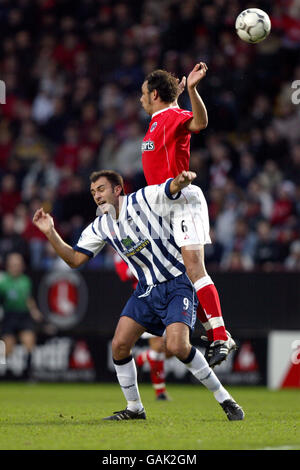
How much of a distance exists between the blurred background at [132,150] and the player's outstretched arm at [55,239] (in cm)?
716

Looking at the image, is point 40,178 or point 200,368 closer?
point 200,368

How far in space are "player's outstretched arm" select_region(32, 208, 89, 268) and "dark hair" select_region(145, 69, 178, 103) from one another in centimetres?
148

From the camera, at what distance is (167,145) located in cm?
753

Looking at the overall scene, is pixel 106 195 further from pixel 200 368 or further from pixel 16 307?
pixel 16 307

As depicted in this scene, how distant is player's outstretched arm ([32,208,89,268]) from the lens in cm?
705

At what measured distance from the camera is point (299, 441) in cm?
585

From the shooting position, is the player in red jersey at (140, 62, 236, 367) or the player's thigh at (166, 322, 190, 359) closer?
the player's thigh at (166, 322, 190, 359)

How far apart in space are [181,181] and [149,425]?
187 cm

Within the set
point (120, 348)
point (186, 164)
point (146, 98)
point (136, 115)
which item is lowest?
point (120, 348)

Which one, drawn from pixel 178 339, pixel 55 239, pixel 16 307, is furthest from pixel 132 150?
pixel 178 339

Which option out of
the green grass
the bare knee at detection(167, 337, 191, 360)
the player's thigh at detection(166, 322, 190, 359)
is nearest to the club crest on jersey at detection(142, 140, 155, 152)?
the player's thigh at detection(166, 322, 190, 359)

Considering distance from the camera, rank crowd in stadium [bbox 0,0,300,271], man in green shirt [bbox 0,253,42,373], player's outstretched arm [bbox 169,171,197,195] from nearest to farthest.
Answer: player's outstretched arm [bbox 169,171,197,195] < man in green shirt [bbox 0,253,42,373] < crowd in stadium [bbox 0,0,300,271]

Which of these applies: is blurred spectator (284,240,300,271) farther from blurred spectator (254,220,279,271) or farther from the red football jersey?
the red football jersey

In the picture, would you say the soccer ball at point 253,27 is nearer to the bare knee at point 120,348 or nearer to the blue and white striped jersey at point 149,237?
the blue and white striped jersey at point 149,237
